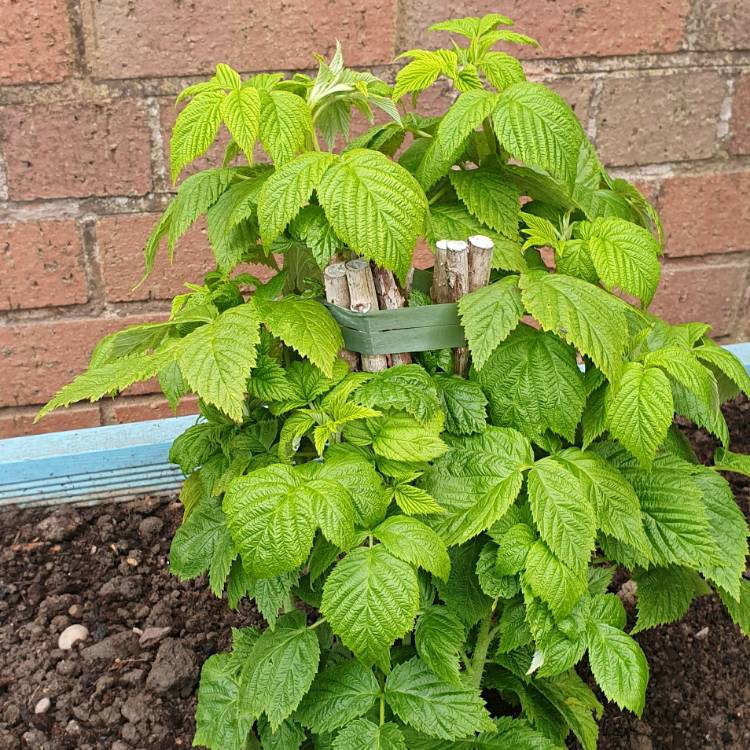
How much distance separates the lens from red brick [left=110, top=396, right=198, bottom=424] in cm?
229

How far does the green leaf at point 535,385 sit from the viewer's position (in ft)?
3.67

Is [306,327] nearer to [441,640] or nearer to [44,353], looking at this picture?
[441,640]

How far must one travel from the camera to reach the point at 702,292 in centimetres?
246

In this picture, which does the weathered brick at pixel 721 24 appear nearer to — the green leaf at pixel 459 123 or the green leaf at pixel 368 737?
the green leaf at pixel 459 123

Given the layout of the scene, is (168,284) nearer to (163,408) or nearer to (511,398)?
Answer: (163,408)

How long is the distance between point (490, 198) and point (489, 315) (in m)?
0.18

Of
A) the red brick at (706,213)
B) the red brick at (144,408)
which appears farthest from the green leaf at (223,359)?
the red brick at (706,213)

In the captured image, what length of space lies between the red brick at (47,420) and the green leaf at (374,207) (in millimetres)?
1453

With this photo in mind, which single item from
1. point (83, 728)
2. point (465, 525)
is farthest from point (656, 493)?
point (83, 728)

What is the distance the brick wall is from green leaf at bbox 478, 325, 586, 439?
1095mm

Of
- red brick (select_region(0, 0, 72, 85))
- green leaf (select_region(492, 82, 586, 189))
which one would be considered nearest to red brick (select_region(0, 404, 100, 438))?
red brick (select_region(0, 0, 72, 85))

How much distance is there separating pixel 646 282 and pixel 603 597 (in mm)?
431

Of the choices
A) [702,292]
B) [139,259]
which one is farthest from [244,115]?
[702,292]

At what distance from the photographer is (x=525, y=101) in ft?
3.50
